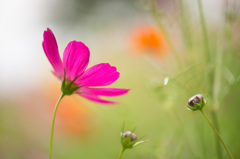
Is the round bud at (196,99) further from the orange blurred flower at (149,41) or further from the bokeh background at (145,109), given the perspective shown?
the orange blurred flower at (149,41)

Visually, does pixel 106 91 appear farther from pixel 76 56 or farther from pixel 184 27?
pixel 184 27

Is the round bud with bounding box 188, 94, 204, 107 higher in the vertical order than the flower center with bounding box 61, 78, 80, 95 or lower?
lower

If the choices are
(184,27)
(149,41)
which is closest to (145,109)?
(149,41)

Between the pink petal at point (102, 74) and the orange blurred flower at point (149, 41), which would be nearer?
the pink petal at point (102, 74)

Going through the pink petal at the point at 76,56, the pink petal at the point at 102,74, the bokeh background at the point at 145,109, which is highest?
the pink petal at the point at 76,56

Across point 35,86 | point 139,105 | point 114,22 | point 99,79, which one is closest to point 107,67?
point 99,79

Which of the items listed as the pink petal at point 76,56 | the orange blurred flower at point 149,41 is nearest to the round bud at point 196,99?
the pink petal at point 76,56

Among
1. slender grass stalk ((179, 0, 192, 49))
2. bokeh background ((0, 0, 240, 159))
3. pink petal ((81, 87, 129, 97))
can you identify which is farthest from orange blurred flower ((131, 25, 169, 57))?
pink petal ((81, 87, 129, 97))

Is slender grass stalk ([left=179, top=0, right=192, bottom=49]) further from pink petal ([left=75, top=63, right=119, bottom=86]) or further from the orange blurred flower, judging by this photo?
the orange blurred flower
